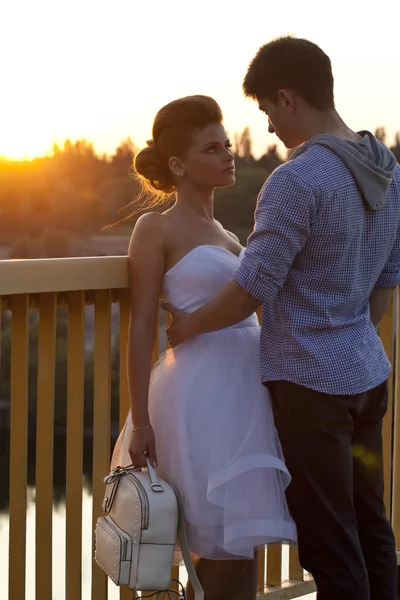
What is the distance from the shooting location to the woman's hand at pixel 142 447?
6.73 ft

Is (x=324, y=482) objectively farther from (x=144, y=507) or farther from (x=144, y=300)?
(x=144, y=300)

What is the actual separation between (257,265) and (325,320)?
196 mm

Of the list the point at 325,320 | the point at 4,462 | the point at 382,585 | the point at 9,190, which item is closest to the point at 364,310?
the point at 325,320

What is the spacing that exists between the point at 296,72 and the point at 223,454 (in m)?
0.83

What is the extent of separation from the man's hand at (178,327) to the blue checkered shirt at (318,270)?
0.17 meters

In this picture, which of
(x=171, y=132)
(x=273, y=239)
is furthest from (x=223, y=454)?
(x=171, y=132)

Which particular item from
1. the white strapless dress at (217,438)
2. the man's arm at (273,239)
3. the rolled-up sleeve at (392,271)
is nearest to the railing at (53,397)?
the white strapless dress at (217,438)

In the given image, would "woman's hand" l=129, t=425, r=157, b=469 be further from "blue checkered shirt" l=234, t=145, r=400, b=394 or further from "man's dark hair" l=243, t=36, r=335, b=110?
"man's dark hair" l=243, t=36, r=335, b=110

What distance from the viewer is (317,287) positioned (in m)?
1.85

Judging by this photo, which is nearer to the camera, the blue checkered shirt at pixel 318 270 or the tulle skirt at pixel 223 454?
the blue checkered shirt at pixel 318 270

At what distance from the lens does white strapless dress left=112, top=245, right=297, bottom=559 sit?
78.3 inches

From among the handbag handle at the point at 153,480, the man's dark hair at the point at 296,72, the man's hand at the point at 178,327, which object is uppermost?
the man's dark hair at the point at 296,72

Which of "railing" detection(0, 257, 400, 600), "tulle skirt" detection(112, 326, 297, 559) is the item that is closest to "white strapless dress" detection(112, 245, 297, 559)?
"tulle skirt" detection(112, 326, 297, 559)

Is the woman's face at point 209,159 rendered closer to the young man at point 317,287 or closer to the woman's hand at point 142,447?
the young man at point 317,287
